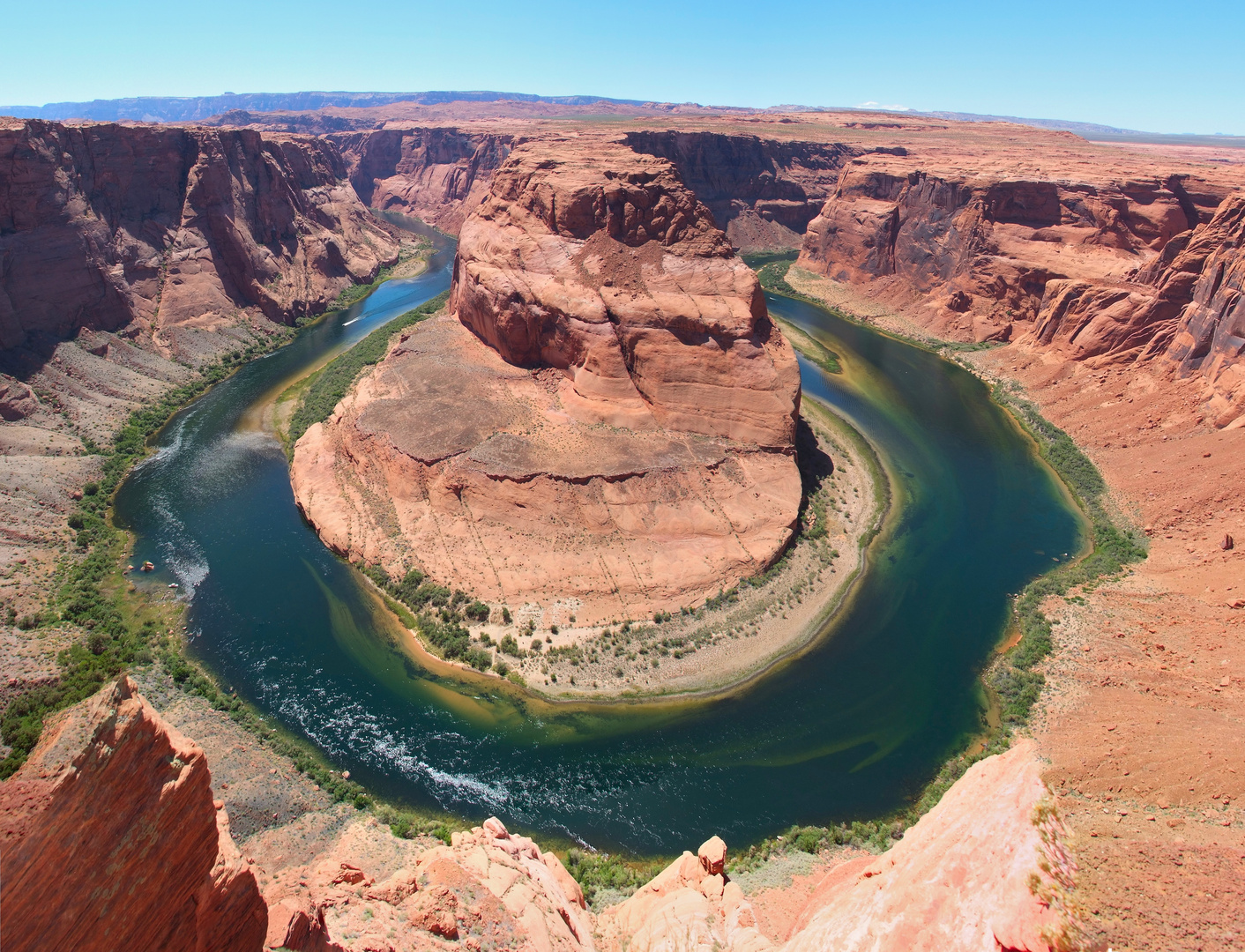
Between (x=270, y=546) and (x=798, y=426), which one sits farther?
(x=798, y=426)

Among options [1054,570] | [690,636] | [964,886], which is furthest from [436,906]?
[1054,570]

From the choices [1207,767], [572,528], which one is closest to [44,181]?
[572,528]

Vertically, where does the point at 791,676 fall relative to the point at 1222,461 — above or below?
below

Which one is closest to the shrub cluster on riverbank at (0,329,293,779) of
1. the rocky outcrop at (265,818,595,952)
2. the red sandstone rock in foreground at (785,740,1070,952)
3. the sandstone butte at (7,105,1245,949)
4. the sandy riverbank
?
the sandstone butte at (7,105,1245,949)

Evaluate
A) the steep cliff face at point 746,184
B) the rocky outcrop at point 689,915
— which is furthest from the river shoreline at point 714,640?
the steep cliff face at point 746,184

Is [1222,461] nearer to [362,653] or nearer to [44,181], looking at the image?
[362,653]

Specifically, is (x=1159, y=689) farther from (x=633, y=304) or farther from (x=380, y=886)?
(x=633, y=304)

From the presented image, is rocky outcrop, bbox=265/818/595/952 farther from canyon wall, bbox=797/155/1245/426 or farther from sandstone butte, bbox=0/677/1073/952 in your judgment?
canyon wall, bbox=797/155/1245/426

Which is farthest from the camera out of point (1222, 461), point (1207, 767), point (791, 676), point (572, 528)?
point (1222, 461)
